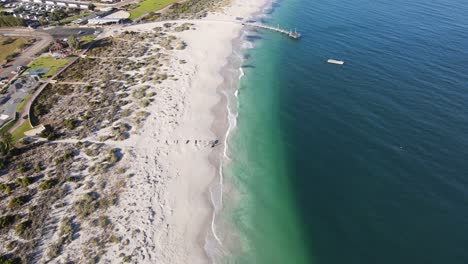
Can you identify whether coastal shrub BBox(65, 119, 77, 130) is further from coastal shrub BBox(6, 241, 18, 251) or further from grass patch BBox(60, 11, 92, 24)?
grass patch BBox(60, 11, 92, 24)

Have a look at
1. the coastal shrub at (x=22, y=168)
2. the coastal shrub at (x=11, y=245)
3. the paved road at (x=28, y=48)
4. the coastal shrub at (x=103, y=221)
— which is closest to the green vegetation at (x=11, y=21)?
the paved road at (x=28, y=48)

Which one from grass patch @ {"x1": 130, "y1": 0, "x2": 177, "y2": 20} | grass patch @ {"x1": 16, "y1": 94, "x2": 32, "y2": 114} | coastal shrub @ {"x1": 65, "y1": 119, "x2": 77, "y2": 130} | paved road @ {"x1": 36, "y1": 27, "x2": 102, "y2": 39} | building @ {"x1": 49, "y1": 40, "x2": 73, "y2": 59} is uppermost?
grass patch @ {"x1": 130, "y1": 0, "x2": 177, "y2": 20}

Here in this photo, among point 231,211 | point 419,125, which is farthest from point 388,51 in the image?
point 231,211

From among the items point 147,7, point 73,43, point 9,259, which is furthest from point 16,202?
point 147,7

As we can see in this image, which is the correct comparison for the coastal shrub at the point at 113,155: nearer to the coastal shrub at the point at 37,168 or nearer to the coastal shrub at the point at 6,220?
the coastal shrub at the point at 37,168

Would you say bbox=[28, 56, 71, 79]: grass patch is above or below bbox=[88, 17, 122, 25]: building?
below

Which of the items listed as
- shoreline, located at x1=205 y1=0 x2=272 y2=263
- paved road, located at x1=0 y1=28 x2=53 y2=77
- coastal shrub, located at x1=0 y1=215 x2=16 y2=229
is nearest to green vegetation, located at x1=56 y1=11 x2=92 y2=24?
paved road, located at x1=0 y1=28 x2=53 y2=77

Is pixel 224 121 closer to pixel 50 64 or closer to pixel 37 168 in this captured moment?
pixel 37 168
